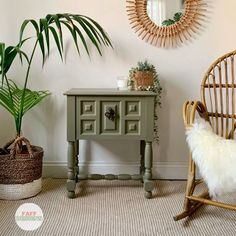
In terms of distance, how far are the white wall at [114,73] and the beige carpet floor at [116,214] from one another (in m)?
0.27

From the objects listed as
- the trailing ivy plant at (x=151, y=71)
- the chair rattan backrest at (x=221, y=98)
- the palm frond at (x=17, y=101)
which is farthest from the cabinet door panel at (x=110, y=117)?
the chair rattan backrest at (x=221, y=98)

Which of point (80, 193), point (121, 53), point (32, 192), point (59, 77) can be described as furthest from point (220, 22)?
point (32, 192)

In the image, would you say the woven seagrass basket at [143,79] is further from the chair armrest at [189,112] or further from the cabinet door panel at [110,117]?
the chair armrest at [189,112]

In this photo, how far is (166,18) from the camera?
7.93 ft

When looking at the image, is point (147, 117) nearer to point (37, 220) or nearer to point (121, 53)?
point (121, 53)

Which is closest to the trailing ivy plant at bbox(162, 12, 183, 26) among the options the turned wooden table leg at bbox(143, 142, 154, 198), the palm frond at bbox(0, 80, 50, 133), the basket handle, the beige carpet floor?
the turned wooden table leg at bbox(143, 142, 154, 198)

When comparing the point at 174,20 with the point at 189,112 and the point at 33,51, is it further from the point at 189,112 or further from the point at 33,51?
the point at 33,51

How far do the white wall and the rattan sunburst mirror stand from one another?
57 mm

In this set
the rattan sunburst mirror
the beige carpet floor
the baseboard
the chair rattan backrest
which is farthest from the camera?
the baseboard

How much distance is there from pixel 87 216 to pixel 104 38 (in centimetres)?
122

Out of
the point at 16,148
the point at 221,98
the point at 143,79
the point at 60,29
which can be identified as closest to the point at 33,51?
the point at 60,29

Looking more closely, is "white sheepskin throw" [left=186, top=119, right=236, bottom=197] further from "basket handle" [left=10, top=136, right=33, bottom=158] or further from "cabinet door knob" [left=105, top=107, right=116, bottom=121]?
"basket handle" [left=10, top=136, right=33, bottom=158]

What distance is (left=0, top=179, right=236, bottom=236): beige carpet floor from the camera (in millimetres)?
1708

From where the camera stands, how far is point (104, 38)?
2316 mm
